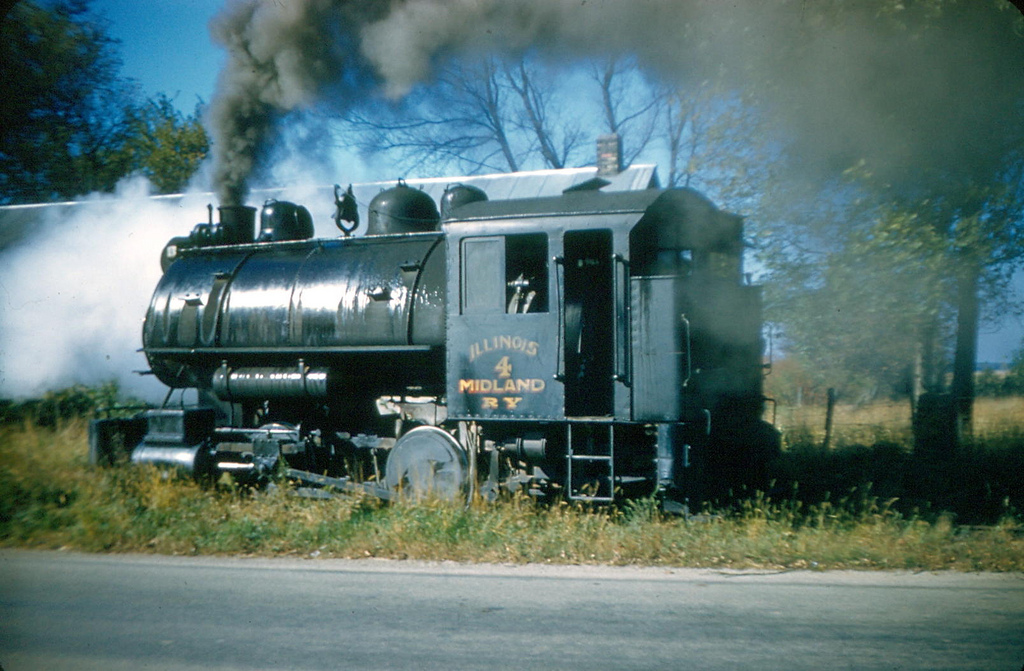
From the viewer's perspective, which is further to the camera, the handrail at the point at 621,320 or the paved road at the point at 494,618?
the handrail at the point at 621,320

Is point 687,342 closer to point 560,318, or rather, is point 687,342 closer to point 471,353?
point 560,318

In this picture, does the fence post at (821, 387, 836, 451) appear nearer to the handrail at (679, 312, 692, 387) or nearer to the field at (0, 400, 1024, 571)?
the field at (0, 400, 1024, 571)

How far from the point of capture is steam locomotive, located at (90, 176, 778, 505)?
6965 millimetres

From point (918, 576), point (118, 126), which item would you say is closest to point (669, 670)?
point (918, 576)

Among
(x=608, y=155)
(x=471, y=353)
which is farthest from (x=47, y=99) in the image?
(x=608, y=155)

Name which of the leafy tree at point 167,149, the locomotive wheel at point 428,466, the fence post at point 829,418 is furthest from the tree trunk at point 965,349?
the leafy tree at point 167,149

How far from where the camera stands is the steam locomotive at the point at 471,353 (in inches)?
274

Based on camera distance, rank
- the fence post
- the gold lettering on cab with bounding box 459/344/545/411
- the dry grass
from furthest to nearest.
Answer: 1. the fence post
2. the dry grass
3. the gold lettering on cab with bounding box 459/344/545/411

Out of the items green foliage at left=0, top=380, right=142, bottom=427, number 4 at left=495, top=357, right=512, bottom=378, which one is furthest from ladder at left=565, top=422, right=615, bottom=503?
green foliage at left=0, top=380, right=142, bottom=427

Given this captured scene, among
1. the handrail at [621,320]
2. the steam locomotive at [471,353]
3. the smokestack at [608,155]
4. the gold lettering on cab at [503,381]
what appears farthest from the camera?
the smokestack at [608,155]

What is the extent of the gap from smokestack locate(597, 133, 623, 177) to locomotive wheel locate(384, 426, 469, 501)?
915cm

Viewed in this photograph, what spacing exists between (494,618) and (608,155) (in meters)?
12.2

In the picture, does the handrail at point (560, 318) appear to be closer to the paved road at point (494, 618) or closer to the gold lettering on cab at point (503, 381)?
the gold lettering on cab at point (503, 381)

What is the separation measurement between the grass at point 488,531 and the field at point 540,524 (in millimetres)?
15
